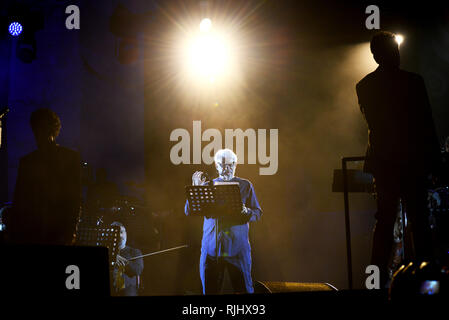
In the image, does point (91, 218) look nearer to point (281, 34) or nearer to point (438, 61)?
point (281, 34)

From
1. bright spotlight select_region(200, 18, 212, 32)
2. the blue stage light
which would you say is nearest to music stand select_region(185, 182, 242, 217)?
the blue stage light

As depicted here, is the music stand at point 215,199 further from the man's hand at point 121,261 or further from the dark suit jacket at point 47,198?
the dark suit jacket at point 47,198

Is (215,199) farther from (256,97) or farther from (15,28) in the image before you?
(15,28)

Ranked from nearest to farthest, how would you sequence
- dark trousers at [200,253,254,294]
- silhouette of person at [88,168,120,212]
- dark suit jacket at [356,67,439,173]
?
dark suit jacket at [356,67,439,173] → dark trousers at [200,253,254,294] → silhouette of person at [88,168,120,212]

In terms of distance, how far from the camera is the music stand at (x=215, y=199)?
13.1 feet

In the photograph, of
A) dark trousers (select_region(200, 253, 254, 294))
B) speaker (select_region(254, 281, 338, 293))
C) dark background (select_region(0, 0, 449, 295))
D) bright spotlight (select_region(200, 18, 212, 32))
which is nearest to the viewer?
speaker (select_region(254, 281, 338, 293))

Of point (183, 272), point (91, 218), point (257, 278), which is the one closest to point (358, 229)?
point (257, 278)

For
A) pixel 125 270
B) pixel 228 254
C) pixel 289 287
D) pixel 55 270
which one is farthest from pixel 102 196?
pixel 55 270

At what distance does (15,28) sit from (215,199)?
3.82 metres

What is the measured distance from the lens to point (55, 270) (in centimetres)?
154

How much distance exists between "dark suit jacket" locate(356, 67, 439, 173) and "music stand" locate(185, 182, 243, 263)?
1562mm

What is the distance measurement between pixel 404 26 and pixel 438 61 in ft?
2.91

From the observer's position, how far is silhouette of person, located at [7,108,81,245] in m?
2.82

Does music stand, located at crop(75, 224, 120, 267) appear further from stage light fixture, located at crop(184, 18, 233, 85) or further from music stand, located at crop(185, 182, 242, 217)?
stage light fixture, located at crop(184, 18, 233, 85)
